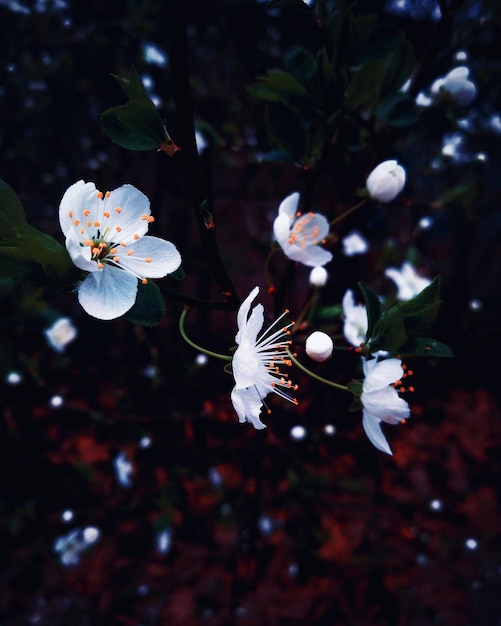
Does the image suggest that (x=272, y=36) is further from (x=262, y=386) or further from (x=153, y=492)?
(x=153, y=492)

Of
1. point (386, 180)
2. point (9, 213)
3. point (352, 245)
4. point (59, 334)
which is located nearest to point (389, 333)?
point (386, 180)

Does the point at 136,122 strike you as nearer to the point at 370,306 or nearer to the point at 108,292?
the point at 108,292

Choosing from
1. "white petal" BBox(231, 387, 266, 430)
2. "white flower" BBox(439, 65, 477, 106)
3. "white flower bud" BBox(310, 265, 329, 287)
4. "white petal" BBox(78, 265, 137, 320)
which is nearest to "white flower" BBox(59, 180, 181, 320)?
"white petal" BBox(78, 265, 137, 320)

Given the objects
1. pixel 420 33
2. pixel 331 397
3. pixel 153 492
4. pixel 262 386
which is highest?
pixel 420 33

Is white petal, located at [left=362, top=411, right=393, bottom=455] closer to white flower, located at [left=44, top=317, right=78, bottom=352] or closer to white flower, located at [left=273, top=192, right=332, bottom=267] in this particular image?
white flower, located at [left=273, top=192, right=332, bottom=267]

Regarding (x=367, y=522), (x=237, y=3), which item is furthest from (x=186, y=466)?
(x=237, y=3)

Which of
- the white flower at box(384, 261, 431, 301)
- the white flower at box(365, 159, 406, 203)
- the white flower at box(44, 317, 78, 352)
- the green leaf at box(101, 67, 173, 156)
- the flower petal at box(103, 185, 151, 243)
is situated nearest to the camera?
the green leaf at box(101, 67, 173, 156)
